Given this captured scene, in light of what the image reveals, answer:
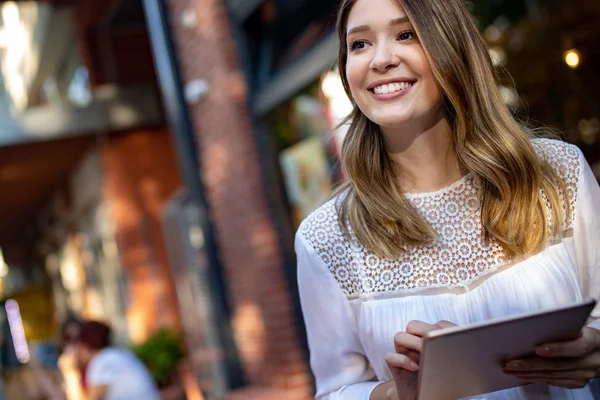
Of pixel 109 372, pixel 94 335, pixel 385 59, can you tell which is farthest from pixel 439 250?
pixel 94 335

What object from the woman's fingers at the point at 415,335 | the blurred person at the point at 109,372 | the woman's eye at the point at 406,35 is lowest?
the blurred person at the point at 109,372

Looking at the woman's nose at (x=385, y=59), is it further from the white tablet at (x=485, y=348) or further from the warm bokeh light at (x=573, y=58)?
the warm bokeh light at (x=573, y=58)

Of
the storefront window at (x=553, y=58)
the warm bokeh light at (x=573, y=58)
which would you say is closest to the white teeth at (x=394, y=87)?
the storefront window at (x=553, y=58)

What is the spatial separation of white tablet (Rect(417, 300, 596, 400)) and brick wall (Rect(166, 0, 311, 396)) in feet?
12.7

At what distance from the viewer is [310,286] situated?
1717mm

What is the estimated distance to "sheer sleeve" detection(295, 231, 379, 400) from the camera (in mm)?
1679

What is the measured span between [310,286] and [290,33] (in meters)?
3.60

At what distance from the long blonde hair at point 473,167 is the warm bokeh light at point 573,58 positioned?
1926 mm

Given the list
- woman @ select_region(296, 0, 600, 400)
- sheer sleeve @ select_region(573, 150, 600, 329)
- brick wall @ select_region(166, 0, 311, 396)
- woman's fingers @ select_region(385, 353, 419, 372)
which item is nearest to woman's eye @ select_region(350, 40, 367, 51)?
woman @ select_region(296, 0, 600, 400)

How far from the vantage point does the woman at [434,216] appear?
1.59m

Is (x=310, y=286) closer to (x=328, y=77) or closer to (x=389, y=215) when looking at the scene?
Answer: (x=389, y=215)

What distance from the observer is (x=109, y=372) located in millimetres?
4832

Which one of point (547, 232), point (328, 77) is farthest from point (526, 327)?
point (328, 77)

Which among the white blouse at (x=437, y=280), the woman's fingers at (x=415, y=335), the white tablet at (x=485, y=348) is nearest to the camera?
the white tablet at (x=485, y=348)
